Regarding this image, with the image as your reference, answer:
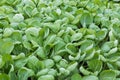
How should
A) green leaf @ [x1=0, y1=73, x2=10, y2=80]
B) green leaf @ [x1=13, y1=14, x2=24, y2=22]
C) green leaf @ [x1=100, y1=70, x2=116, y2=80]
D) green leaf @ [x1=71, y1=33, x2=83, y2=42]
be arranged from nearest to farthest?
green leaf @ [x1=0, y1=73, x2=10, y2=80] → green leaf @ [x1=100, y1=70, x2=116, y2=80] → green leaf @ [x1=71, y1=33, x2=83, y2=42] → green leaf @ [x1=13, y1=14, x2=24, y2=22]

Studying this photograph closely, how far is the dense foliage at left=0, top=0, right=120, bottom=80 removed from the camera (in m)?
1.45

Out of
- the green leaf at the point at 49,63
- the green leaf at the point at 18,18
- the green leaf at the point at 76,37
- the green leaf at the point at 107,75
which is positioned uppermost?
the green leaf at the point at 18,18

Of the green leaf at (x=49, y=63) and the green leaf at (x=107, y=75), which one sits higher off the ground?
the green leaf at (x=49, y=63)

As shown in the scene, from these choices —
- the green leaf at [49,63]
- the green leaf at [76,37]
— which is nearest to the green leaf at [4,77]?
the green leaf at [49,63]

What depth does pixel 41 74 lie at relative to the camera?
140 cm

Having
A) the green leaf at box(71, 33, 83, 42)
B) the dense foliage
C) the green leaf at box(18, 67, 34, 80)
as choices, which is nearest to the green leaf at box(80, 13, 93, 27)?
the dense foliage

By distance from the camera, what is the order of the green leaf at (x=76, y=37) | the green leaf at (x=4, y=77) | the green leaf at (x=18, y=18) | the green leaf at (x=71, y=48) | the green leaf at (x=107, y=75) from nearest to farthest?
the green leaf at (x=4, y=77)
the green leaf at (x=107, y=75)
the green leaf at (x=71, y=48)
the green leaf at (x=76, y=37)
the green leaf at (x=18, y=18)

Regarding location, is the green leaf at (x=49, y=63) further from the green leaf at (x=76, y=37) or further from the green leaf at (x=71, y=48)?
the green leaf at (x=76, y=37)

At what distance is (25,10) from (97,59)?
2.48 ft

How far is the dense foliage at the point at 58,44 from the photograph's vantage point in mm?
1448

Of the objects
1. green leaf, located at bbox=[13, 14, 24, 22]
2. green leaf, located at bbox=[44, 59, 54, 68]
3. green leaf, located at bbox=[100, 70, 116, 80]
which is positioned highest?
green leaf, located at bbox=[13, 14, 24, 22]

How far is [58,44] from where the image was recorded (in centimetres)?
161

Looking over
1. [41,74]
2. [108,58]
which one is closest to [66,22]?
[108,58]

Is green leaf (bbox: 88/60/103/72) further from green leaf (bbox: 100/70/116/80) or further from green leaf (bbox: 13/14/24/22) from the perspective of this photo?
green leaf (bbox: 13/14/24/22)
